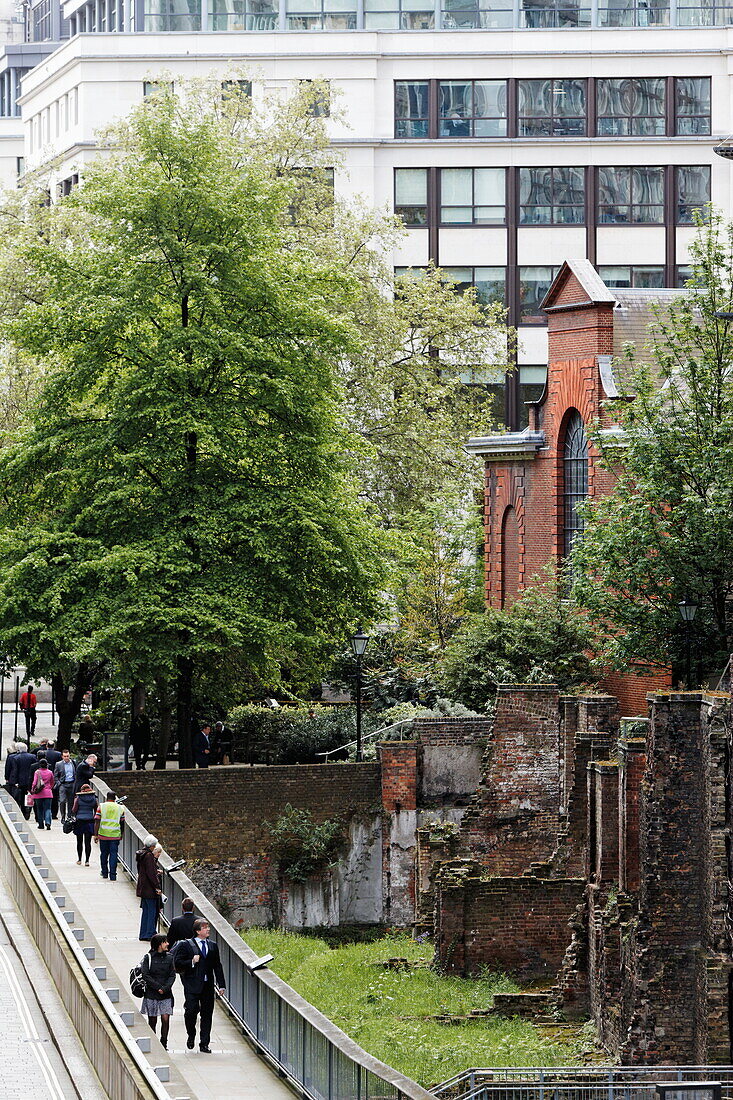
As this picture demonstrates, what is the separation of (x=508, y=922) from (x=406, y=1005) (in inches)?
133

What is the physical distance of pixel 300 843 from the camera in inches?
1476

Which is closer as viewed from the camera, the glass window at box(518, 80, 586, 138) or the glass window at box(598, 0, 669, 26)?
the glass window at box(518, 80, 586, 138)

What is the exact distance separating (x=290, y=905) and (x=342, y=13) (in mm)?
51865

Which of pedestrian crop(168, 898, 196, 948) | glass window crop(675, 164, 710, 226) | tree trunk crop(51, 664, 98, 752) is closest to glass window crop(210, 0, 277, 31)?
glass window crop(675, 164, 710, 226)

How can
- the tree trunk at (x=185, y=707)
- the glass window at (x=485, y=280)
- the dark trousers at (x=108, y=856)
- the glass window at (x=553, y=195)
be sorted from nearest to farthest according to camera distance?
the dark trousers at (x=108, y=856), the tree trunk at (x=185, y=707), the glass window at (x=485, y=280), the glass window at (x=553, y=195)

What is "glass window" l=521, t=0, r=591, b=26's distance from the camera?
77.8 metres

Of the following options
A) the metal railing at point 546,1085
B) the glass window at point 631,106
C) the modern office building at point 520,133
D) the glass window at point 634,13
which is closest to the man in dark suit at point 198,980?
the metal railing at point 546,1085

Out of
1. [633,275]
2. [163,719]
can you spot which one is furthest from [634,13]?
[163,719]

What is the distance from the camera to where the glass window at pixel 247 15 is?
78.5 m

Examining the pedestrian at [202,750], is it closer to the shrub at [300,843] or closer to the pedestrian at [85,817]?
the shrub at [300,843]

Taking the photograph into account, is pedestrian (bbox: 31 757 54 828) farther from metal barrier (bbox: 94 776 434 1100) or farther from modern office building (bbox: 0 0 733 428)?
modern office building (bbox: 0 0 733 428)

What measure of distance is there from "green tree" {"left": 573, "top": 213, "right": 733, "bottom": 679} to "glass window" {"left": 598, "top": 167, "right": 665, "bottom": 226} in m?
41.2

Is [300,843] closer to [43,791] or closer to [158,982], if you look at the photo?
[43,791]

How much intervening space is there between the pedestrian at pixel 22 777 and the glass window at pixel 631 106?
165 feet
